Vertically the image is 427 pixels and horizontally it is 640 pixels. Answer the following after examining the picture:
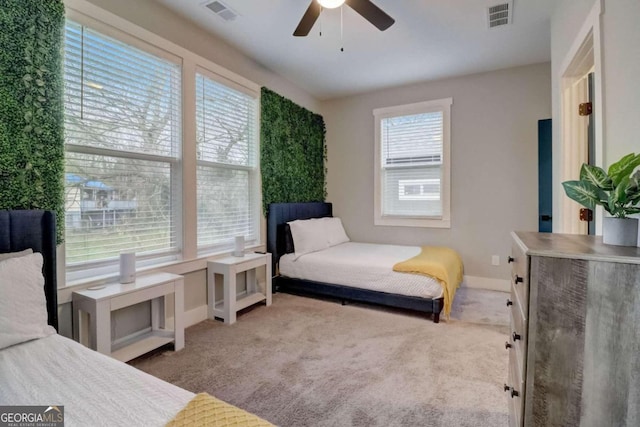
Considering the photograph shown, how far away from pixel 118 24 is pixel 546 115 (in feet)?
14.9

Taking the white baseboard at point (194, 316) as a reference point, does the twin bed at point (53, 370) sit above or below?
above

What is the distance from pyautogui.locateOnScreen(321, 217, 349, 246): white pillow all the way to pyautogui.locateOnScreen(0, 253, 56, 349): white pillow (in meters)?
3.15

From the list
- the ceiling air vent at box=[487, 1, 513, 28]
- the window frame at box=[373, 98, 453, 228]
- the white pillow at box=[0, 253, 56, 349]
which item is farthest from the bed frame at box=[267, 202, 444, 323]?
the ceiling air vent at box=[487, 1, 513, 28]

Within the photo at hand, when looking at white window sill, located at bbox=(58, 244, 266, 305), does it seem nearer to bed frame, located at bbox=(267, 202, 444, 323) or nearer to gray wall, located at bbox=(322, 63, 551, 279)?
bed frame, located at bbox=(267, 202, 444, 323)

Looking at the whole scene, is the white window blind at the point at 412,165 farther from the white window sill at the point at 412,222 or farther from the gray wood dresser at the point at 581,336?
the gray wood dresser at the point at 581,336

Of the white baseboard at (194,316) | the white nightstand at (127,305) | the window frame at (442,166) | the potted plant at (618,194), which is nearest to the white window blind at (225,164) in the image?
the white baseboard at (194,316)

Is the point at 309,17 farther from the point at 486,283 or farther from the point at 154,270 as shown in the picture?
the point at 486,283

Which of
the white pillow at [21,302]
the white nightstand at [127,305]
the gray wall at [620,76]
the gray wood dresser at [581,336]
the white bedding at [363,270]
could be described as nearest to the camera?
the gray wood dresser at [581,336]

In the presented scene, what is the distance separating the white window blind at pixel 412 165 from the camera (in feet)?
14.5

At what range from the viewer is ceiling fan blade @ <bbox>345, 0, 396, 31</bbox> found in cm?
216

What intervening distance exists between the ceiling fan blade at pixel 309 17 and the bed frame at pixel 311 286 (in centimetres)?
205

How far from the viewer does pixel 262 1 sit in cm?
258

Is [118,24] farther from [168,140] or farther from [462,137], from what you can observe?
[462,137]

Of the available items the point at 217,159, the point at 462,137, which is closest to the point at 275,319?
the point at 217,159
